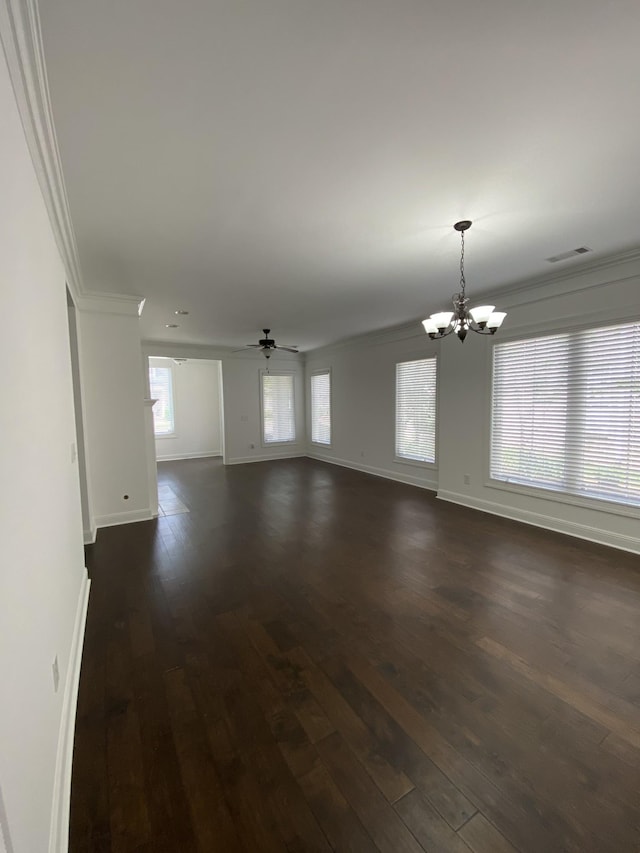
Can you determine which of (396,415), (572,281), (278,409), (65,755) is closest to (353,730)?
(65,755)

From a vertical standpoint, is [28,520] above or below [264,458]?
above

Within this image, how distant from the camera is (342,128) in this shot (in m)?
1.71

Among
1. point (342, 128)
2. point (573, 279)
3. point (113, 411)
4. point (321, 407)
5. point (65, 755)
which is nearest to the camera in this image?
point (65, 755)

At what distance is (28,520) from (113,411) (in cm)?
350

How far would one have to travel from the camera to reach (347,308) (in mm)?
4926

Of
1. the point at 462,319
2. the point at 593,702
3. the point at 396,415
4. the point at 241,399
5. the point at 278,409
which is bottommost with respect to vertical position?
the point at 593,702

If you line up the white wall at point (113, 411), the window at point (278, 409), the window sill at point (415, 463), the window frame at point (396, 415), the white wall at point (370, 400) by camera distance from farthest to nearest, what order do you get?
the window at point (278, 409) < the white wall at point (370, 400) < the window sill at point (415, 463) < the window frame at point (396, 415) < the white wall at point (113, 411)

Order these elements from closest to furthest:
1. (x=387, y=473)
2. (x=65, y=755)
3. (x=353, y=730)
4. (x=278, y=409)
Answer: (x=65, y=755), (x=353, y=730), (x=387, y=473), (x=278, y=409)

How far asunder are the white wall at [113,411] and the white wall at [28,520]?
2.49 meters

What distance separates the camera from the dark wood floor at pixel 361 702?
1246mm

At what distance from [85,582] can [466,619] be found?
2.89m

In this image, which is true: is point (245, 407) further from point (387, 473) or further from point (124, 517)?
point (124, 517)

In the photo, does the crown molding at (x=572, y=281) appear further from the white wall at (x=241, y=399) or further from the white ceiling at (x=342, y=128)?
the white wall at (x=241, y=399)

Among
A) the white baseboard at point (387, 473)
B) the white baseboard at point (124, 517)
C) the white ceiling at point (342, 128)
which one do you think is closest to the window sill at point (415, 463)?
the white baseboard at point (387, 473)
